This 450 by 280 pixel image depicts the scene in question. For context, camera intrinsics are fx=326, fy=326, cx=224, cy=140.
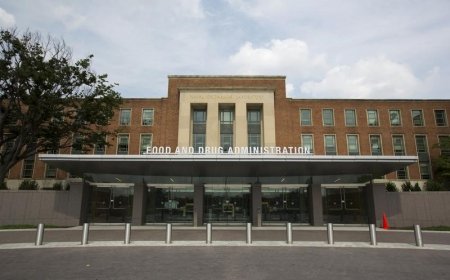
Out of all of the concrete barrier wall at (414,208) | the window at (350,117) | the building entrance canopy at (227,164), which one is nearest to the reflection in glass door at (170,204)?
the building entrance canopy at (227,164)

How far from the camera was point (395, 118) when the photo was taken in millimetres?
42875

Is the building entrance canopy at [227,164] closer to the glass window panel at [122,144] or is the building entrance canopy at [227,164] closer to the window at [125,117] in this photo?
the glass window panel at [122,144]

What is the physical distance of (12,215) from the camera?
25.3 meters

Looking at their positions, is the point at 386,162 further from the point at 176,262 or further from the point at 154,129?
the point at 154,129

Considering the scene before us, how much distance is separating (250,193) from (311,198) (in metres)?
5.03

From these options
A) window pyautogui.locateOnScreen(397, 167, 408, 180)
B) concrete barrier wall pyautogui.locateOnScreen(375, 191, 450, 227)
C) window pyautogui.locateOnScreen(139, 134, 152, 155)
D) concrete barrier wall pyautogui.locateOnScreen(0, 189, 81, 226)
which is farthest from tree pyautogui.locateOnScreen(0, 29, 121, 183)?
window pyautogui.locateOnScreen(397, 167, 408, 180)

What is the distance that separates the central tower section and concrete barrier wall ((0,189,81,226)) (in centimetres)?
1546

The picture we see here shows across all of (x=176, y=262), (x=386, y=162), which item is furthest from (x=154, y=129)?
(x=176, y=262)

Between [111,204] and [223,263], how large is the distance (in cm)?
1982

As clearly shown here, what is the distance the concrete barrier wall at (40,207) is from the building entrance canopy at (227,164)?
249cm

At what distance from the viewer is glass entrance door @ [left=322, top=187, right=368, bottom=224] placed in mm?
27016

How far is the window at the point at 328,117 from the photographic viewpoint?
42.8m

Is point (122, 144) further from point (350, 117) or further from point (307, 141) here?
point (350, 117)

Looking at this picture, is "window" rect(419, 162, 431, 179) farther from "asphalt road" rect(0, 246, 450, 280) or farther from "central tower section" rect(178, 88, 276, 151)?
"asphalt road" rect(0, 246, 450, 280)
